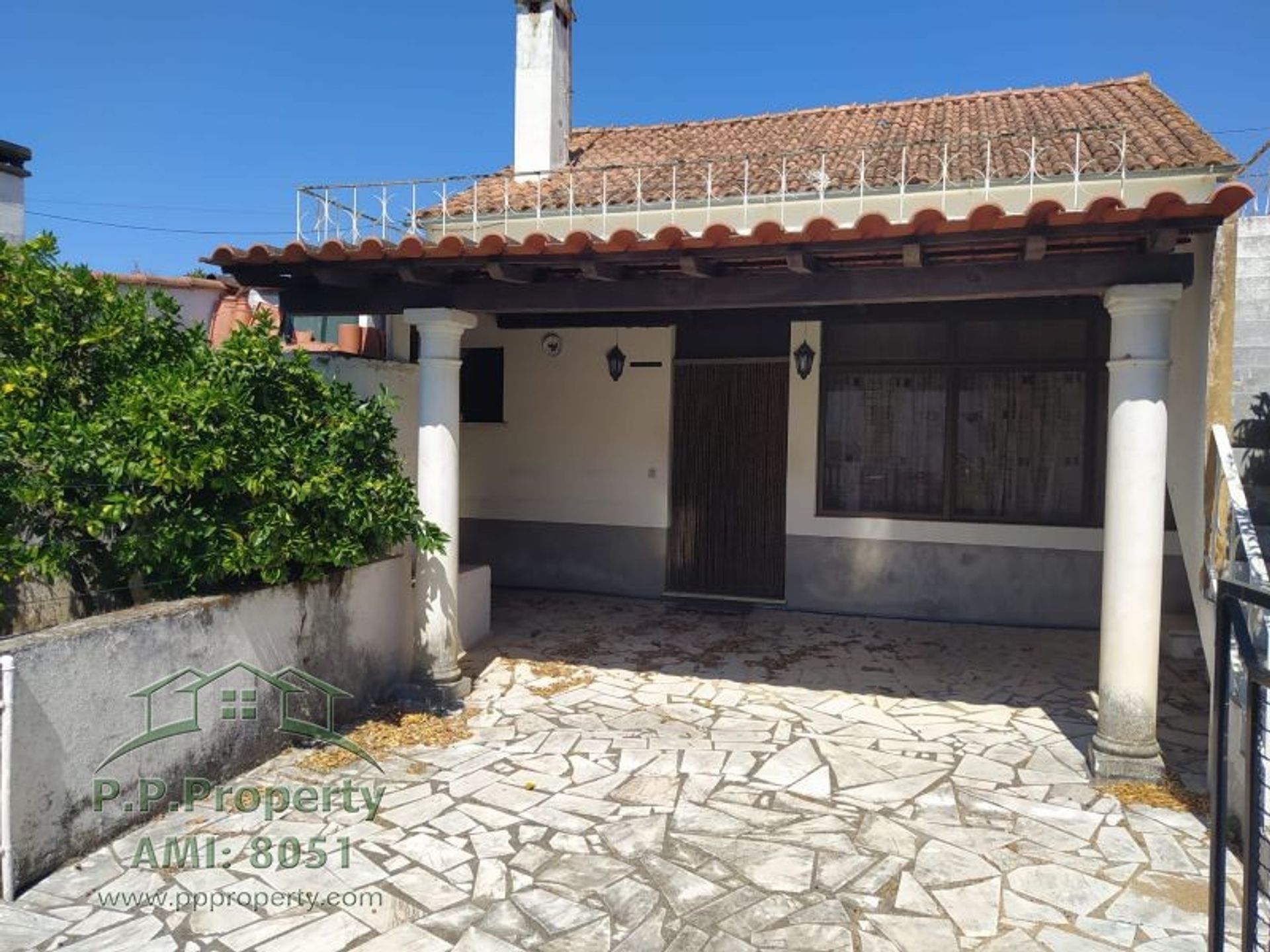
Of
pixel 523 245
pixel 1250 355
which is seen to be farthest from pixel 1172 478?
pixel 523 245

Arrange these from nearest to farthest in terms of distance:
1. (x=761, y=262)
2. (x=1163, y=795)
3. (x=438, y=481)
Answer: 1. (x=1163, y=795)
2. (x=761, y=262)
3. (x=438, y=481)

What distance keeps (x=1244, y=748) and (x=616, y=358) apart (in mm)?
7728

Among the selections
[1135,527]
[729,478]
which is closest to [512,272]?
[1135,527]

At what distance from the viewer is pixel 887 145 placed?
24.7 feet

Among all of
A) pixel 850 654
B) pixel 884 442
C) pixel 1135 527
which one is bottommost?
pixel 850 654

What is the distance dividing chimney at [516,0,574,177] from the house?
33 millimetres

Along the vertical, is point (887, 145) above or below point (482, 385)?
above

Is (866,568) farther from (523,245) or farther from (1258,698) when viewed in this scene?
(1258,698)

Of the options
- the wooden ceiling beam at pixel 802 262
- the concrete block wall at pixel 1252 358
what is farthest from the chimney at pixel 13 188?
the concrete block wall at pixel 1252 358

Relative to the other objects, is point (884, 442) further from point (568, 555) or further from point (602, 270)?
point (602, 270)

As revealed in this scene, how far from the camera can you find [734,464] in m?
9.42

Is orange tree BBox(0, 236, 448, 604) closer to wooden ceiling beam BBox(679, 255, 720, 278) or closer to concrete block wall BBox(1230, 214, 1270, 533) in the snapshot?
wooden ceiling beam BBox(679, 255, 720, 278)

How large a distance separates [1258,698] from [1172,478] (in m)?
4.29

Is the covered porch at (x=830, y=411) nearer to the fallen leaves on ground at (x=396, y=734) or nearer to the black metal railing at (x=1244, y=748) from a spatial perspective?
the fallen leaves on ground at (x=396, y=734)
